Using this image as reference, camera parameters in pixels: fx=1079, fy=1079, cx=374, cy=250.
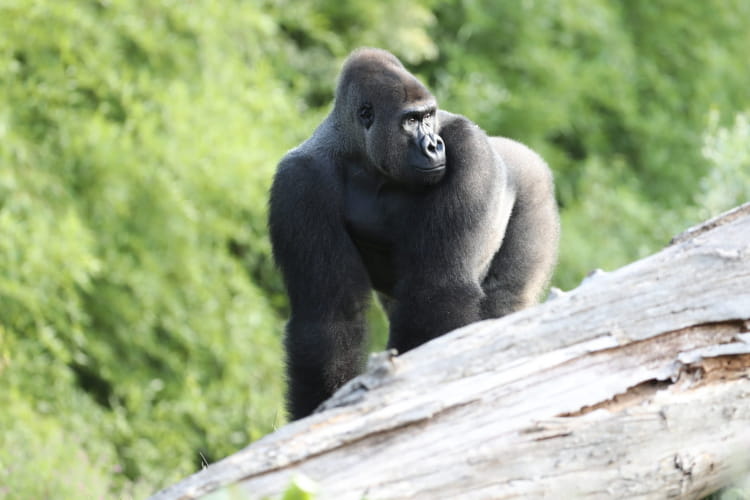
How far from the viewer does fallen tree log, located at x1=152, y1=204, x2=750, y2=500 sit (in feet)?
6.92

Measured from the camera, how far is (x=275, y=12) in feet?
23.5

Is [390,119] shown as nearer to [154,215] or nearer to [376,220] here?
[376,220]

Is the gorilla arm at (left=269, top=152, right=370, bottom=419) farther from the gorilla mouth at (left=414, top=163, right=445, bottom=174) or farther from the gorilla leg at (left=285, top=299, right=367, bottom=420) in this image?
the gorilla mouth at (left=414, top=163, right=445, bottom=174)

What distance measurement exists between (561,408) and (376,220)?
1237 millimetres

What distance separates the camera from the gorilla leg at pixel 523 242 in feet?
12.6

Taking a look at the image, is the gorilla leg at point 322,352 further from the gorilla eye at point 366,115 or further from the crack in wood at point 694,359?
the crack in wood at point 694,359

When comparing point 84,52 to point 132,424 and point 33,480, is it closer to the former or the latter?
point 132,424

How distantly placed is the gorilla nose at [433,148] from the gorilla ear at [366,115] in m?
0.23

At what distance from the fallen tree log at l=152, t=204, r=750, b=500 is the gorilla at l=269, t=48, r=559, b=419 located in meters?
0.68

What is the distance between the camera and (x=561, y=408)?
2.28 metres

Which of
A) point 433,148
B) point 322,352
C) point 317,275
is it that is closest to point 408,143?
point 433,148

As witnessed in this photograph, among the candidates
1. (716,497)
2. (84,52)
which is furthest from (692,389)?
(84,52)

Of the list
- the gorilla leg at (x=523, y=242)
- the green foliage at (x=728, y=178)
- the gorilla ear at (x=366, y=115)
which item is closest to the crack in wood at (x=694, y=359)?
the gorilla ear at (x=366, y=115)

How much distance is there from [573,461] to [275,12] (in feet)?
17.7
